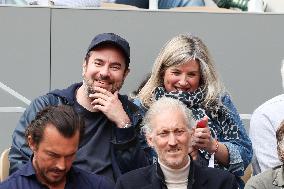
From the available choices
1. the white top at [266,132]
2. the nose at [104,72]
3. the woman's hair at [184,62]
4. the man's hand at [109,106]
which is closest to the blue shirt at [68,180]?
the man's hand at [109,106]

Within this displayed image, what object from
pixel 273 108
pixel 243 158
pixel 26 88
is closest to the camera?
pixel 243 158

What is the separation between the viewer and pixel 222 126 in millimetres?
4812

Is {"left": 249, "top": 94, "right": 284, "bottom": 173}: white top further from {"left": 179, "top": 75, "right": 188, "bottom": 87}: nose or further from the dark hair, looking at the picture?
the dark hair

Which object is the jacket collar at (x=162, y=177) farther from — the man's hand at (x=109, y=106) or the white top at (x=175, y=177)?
the man's hand at (x=109, y=106)

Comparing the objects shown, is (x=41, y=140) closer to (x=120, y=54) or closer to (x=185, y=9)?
(x=120, y=54)

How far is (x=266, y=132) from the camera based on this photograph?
199 inches

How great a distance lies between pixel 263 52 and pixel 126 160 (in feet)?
6.96

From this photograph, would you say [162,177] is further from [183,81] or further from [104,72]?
[183,81]

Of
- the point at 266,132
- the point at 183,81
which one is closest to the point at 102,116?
the point at 183,81

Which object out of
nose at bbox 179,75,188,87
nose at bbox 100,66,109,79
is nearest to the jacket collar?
nose at bbox 100,66,109,79

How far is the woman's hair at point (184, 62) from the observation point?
4.80 metres

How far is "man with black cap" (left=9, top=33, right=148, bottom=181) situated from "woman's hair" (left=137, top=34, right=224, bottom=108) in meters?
0.29

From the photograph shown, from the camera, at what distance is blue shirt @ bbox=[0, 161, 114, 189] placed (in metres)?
3.84

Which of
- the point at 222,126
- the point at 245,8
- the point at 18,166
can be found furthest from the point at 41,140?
the point at 245,8
